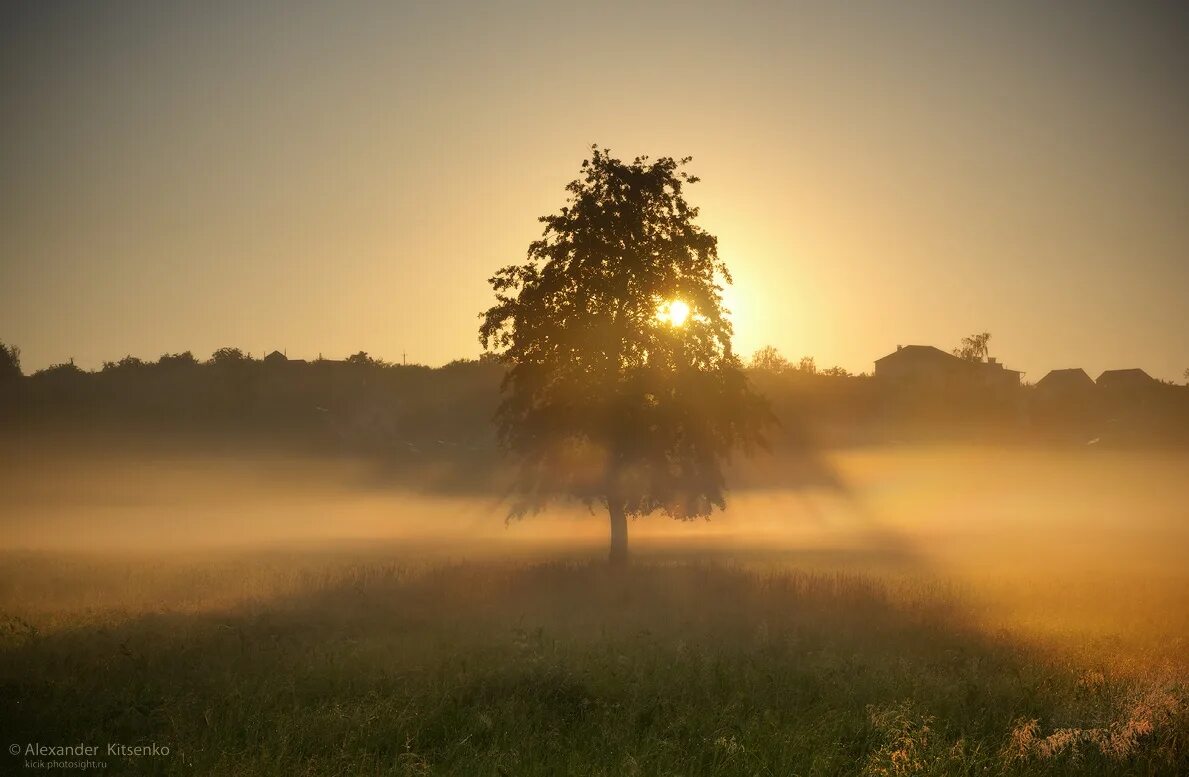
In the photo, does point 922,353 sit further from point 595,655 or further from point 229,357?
point 595,655

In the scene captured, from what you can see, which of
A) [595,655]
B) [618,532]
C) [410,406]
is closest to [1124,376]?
[410,406]

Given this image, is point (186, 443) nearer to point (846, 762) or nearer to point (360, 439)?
point (360, 439)

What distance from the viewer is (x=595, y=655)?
570 inches

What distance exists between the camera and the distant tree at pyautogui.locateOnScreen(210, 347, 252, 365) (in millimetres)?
78500

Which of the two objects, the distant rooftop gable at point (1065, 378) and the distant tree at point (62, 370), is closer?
the distant tree at point (62, 370)

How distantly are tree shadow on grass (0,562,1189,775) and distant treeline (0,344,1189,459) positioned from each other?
164ft

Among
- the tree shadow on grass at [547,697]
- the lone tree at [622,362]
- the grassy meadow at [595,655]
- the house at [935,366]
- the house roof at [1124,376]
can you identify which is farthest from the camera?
the house roof at [1124,376]

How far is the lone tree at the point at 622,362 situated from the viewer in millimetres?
28391

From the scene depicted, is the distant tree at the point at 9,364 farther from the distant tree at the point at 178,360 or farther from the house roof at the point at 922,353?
the house roof at the point at 922,353

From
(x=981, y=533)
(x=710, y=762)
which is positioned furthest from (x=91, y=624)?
(x=981, y=533)

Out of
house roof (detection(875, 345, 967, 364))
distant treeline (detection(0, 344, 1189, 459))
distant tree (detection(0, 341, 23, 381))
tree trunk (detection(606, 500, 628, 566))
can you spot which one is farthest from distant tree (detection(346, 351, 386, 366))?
house roof (detection(875, 345, 967, 364))

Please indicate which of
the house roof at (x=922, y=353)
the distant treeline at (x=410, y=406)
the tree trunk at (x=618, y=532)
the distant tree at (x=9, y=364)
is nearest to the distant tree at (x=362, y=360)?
the distant treeline at (x=410, y=406)

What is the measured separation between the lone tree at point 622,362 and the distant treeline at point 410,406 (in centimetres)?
3850

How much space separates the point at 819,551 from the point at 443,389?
45.8 m
